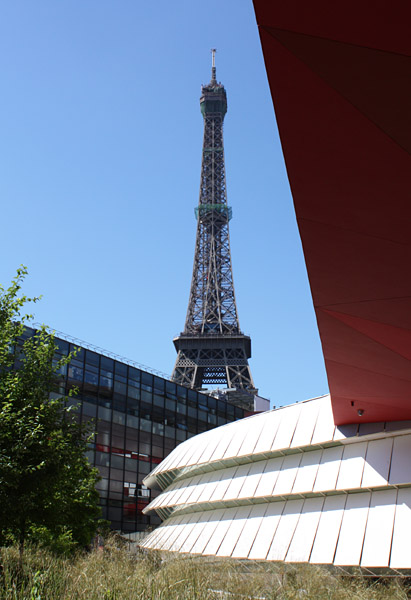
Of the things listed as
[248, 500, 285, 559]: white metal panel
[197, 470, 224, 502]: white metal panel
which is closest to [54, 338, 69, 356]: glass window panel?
[197, 470, 224, 502]: white metal panel

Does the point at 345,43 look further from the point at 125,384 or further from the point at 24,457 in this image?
the point at 125,384

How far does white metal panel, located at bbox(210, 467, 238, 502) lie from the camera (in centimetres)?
2198

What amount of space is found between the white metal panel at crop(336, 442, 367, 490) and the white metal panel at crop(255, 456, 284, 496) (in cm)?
305

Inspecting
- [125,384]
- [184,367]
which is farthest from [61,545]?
[184,367]

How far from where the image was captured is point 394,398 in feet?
46.9

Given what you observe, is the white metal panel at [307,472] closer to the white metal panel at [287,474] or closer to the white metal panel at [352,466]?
the white metal panel at [287,474]

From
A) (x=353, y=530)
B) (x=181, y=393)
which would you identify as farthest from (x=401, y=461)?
(x=181, y=393)

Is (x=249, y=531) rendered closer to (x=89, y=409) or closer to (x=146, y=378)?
(x=89, y=409)

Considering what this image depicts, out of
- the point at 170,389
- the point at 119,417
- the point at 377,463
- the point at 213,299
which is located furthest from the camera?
the point at 213,299

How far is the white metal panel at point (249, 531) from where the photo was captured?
725 inches

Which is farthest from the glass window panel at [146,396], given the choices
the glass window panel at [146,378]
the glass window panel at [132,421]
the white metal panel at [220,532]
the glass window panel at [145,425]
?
the white metal panel at [220,532]

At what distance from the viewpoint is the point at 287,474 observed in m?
19.2

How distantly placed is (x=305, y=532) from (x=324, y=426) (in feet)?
11.5

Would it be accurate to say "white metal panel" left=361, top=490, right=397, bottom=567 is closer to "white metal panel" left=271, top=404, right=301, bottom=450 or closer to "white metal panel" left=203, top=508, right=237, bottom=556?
"white metal panel" left=271, top=404, right=301, bottom=450
